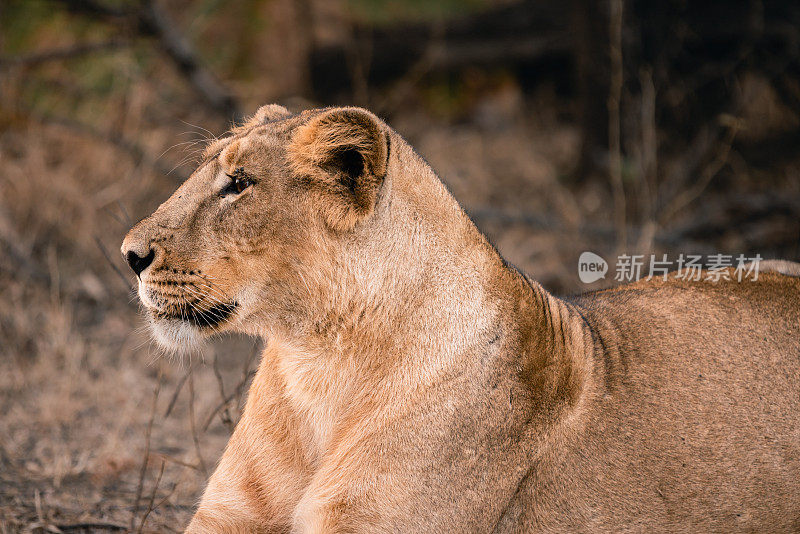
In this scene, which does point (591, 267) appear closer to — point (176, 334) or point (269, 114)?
point (269, 114)

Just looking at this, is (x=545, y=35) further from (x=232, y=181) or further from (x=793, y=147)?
(x=232, y=181)

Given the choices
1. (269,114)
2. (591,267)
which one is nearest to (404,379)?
(269,114)

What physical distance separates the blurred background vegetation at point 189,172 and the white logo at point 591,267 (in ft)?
0.44

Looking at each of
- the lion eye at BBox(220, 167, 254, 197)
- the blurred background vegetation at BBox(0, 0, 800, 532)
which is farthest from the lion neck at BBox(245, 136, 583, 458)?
the blurred background vegetation at BBox(0, 0, 800, 532)

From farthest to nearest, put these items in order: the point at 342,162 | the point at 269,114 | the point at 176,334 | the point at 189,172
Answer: the point at 189,172 < the point at 269,114 < the point at 176,334 < the point at 342,162

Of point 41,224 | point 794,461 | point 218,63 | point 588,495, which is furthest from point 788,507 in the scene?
point 218,63

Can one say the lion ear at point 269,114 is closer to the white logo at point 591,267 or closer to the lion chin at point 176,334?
the lion chin at point 176,334

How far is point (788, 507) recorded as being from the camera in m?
2.74

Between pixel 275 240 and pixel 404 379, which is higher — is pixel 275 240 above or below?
above

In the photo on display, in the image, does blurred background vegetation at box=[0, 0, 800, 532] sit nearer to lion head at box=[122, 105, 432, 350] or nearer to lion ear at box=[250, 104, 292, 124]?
lion head at box=[122, 105, 432, 350]

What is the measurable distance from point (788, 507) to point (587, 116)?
473 centimetres

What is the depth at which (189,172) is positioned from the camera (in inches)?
253

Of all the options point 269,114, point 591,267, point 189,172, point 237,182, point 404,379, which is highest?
point 269,114

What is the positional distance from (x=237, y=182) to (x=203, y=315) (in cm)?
41
